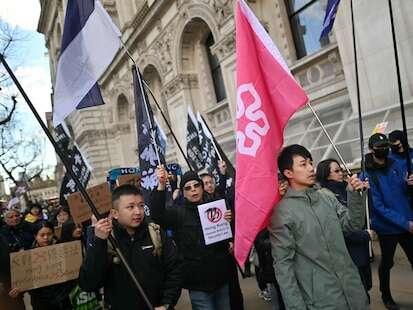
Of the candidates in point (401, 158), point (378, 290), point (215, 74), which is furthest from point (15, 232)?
point (215, 74)

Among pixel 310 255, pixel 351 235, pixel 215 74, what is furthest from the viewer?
pixel 215 74

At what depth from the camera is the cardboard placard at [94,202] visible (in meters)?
4.40

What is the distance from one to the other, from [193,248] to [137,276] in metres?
0.96

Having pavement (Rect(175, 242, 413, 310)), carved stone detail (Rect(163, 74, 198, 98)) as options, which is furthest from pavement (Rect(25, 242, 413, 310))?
carved stone detail (Rect(163, 74, 198, 98))

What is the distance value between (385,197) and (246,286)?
264 cm

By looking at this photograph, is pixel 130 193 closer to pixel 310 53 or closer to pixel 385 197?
pixel 385 197

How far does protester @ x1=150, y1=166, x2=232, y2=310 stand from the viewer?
3.48 metres

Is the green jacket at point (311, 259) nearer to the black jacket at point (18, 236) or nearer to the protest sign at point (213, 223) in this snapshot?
the protest sign at point (213, 223)

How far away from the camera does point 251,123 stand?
2756mm

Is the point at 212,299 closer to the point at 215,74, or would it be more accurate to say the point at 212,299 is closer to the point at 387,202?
the point at 387,202

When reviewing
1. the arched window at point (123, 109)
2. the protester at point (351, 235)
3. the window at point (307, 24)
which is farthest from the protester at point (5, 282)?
the arched window at point (123, 109)

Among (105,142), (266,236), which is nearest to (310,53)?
(266,236)

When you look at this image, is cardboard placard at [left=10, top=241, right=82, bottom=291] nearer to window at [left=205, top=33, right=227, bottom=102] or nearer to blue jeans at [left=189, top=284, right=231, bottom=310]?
blue jeans at [left=189, top=284, right=231, bottom=310]

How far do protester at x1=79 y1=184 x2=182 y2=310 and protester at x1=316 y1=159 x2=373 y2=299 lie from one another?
1.26 meters
